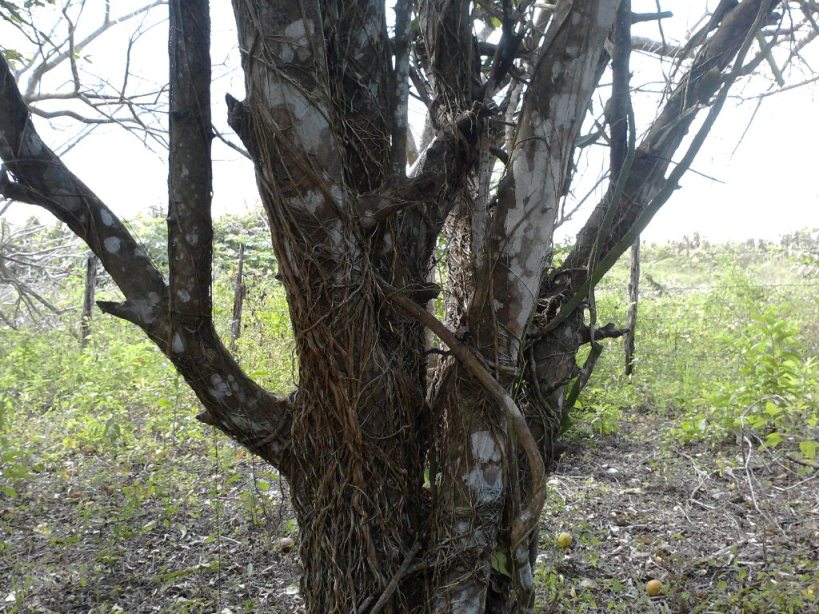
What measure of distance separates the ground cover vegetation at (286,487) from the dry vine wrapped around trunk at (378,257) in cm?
54

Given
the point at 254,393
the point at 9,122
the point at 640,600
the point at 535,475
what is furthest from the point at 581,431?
the point at 9,122

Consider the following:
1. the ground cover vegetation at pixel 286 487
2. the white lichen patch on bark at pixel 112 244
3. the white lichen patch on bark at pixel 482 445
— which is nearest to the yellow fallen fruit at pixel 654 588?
the ground cover vegetation at pixel 286 487

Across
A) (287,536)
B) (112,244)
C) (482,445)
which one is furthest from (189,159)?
(287,536)

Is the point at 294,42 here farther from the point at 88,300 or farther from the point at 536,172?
the point at 88,300

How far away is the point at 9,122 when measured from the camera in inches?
78.3

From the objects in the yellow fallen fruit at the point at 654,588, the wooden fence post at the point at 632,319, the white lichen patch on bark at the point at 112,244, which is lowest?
the yellow fallen fruit at the point at 654,588

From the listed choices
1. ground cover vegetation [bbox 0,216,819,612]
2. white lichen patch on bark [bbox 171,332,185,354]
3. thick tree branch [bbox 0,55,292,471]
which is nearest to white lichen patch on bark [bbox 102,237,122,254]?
thick tree branch [bbox 0,55,292,471]

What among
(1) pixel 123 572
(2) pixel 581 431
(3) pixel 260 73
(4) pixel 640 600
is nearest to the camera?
(3) pixel 260 73

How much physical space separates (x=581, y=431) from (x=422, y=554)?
3673mm

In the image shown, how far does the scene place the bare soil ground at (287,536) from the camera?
125 inches

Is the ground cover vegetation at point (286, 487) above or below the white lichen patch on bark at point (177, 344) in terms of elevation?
below

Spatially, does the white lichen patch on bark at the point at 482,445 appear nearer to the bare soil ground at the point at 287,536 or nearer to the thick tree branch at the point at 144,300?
the thick tree branch at the point at 144,300

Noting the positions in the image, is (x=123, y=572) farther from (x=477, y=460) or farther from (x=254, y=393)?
(x=477, y=460)

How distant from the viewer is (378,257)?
2119 millimetres
